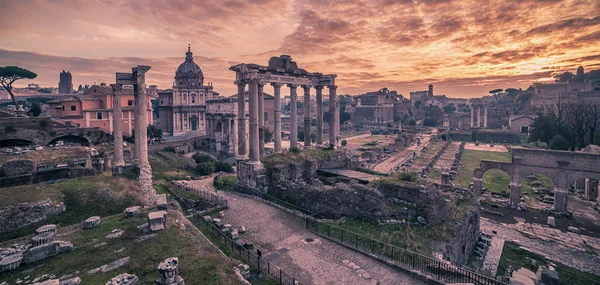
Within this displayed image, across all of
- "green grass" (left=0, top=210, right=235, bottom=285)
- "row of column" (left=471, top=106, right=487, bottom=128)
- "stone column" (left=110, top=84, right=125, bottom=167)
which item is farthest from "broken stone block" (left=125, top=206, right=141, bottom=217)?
"row of column" (left=471, top=106, right=487, bottom=128)

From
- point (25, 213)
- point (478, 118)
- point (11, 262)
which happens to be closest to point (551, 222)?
point (11, 262)

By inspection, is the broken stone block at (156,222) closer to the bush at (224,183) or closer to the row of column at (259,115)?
the row of column at (259,115)

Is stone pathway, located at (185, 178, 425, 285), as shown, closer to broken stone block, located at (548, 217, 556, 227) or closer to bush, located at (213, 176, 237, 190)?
bush, located at (213, 176, 237, 190)

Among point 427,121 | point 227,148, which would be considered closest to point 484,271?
point 227,148

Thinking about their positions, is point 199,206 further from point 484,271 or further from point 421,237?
point 484,271

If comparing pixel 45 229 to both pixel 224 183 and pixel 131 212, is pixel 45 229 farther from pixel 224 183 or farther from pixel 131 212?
pixel 224 183

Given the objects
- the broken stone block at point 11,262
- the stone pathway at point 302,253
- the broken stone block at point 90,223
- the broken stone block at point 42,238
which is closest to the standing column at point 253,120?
the stone pathway at point 302,253
